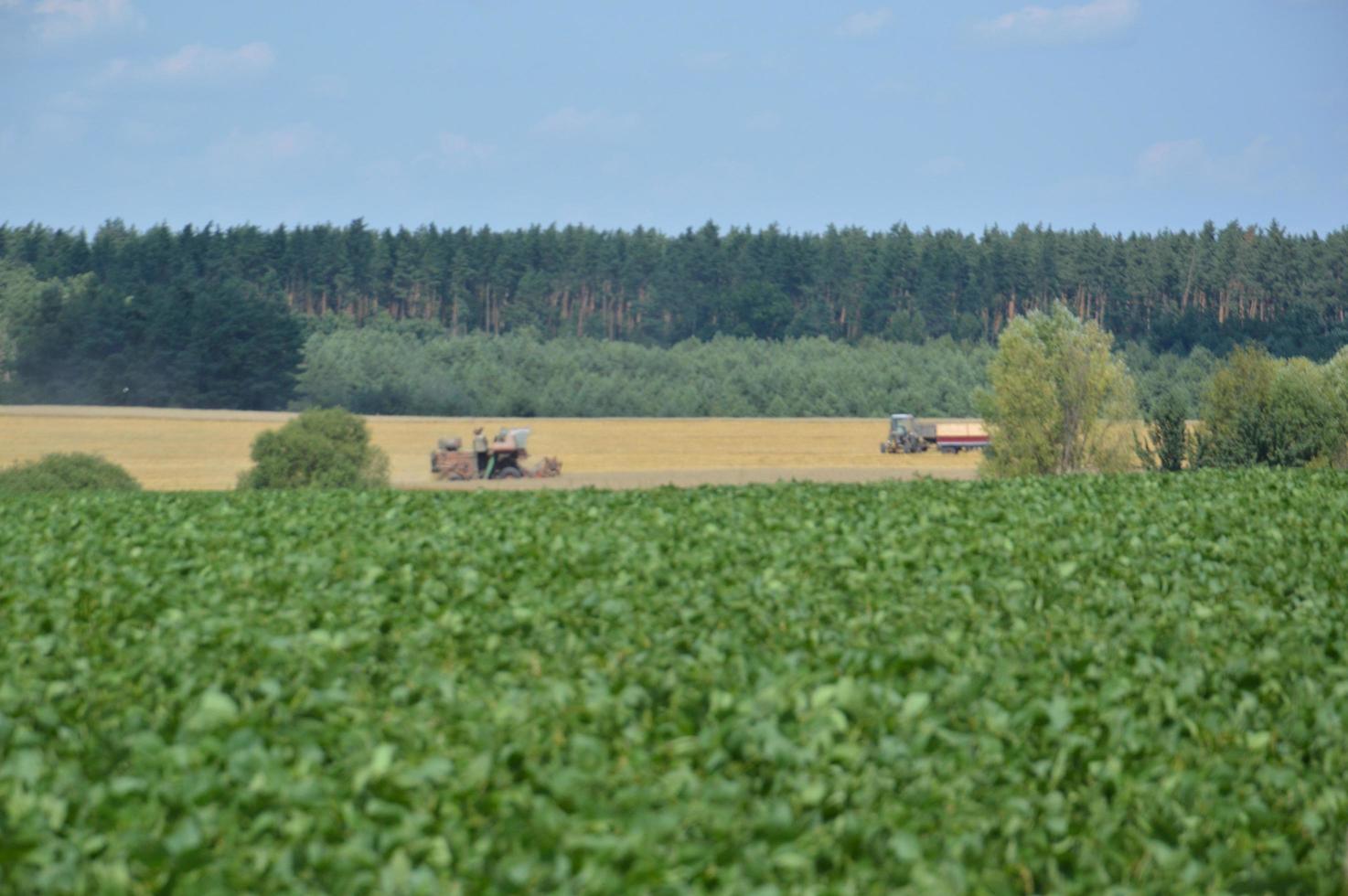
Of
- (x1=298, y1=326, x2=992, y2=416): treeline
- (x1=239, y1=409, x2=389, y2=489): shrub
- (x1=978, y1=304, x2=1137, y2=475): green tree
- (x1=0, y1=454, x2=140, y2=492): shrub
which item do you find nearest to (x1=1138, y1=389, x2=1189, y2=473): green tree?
(x1=978, y1=304, x2=1137, y2=475): green tree

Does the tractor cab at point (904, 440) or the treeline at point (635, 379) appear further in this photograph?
the treeline at point (635, 379)

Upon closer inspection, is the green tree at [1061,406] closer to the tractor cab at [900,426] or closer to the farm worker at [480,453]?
the farm worker at [480,453]

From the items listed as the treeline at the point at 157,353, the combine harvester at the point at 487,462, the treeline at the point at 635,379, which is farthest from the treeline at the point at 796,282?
the combine harvester at the point at 487,462

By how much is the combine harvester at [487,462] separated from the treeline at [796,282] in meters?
73.8

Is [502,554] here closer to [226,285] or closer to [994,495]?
[994,495]

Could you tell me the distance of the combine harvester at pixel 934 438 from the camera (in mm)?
73062

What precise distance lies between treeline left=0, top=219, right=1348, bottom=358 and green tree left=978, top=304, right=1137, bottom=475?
7470 cm

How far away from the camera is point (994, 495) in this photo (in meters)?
22.5

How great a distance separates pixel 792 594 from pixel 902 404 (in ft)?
271

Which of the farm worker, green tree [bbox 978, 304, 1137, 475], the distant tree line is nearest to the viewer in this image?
green tree [bbox 978, 304, 1137, 475]

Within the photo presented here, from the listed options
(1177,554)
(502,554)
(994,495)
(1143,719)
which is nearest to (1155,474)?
(994,495)

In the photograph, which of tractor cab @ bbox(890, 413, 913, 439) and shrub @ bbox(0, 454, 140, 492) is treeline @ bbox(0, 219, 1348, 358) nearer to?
tractor cab @ bbox(890, 413, 913, 439)

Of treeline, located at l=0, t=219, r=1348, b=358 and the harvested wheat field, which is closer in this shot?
the harvested wheat field

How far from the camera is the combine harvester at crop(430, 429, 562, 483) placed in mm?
54750
